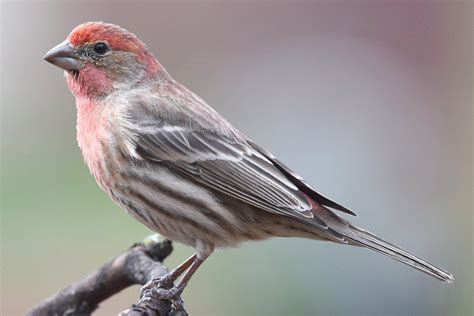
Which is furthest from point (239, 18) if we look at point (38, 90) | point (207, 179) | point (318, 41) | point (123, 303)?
point (207, 179)

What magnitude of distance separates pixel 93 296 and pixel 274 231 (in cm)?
106

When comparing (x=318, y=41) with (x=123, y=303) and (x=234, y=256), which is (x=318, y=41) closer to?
(x=234, y=256)

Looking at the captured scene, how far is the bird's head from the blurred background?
2632 mm

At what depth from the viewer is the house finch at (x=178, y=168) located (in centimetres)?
430

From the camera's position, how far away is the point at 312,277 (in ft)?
21.6

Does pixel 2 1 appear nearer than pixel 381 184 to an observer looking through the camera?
No

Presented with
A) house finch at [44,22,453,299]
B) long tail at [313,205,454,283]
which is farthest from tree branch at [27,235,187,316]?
long tail at [313,205,454,283]

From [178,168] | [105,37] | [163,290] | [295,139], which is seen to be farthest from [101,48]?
[295,139]

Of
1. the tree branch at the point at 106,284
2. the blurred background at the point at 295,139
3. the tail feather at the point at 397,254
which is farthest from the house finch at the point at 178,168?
the blurred background at the point at 295,139

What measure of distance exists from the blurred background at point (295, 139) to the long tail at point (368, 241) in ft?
6.87

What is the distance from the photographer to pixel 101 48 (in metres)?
4.72

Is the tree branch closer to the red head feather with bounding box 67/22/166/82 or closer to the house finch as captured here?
the house finch

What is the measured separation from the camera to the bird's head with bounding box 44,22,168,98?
4.66 m

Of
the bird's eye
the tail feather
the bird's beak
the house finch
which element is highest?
the bird's eye
